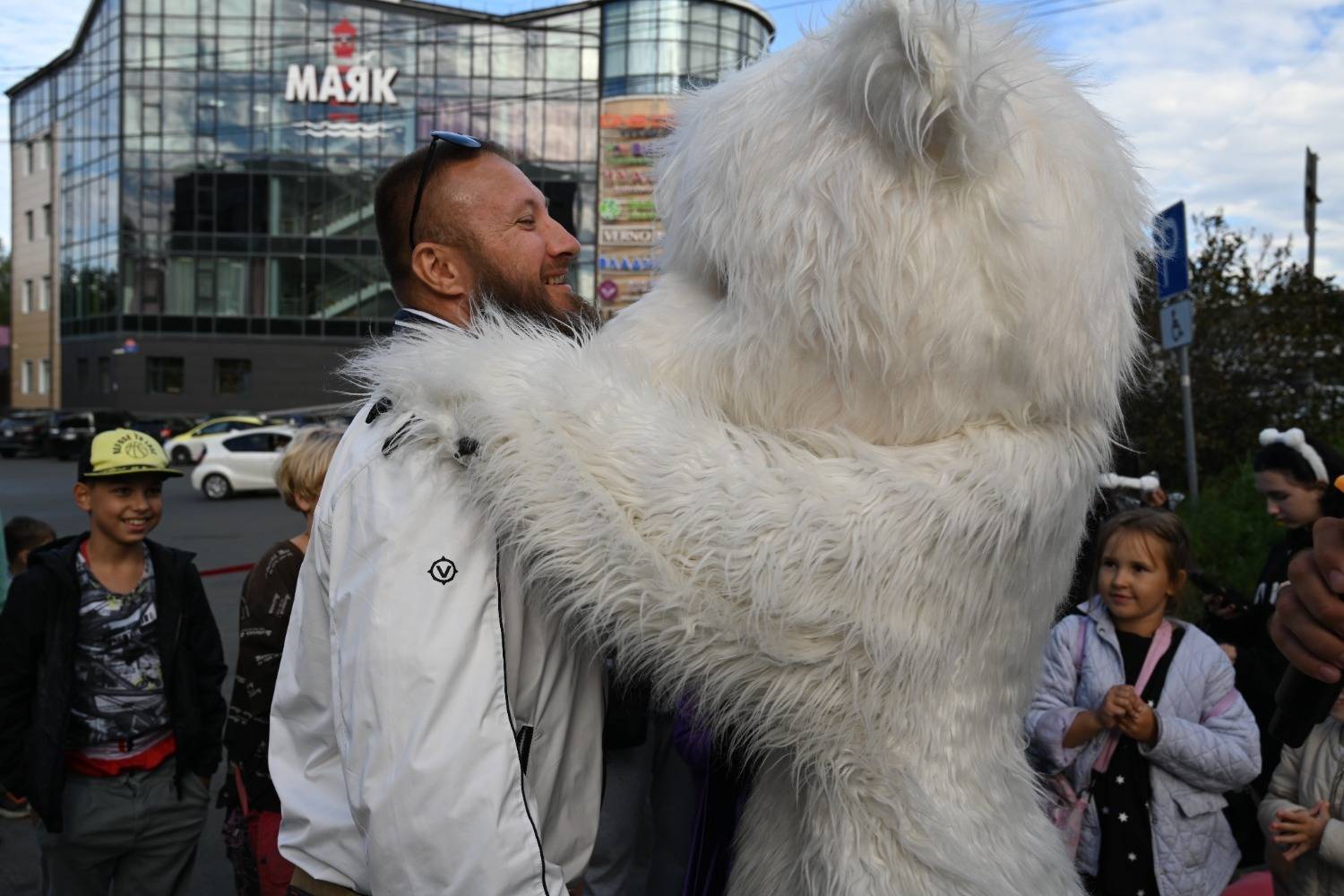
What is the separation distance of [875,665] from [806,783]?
238mm

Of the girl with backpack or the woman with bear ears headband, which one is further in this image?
the woman with bear ears headband

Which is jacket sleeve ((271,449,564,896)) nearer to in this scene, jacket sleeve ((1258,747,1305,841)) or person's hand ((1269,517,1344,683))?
person's hand ((1269,517,1344,683))

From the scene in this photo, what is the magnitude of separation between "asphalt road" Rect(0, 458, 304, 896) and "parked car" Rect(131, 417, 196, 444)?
258 centimetres

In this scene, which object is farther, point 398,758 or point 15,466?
point 15,466

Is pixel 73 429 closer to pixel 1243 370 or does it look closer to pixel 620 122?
pixel 620 122

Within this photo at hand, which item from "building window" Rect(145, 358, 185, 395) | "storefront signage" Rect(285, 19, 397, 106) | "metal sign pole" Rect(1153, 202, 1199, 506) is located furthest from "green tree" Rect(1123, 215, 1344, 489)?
"building window" Rect(145, 358, 185, 395)

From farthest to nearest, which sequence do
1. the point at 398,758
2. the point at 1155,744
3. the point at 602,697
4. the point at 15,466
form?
the point at 15,466 → the point at 1155,744 → the point at 602,697 → the point at 398,758

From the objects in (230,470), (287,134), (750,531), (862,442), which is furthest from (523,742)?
(287,134)

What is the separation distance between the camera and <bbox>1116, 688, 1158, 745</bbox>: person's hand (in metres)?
2.72

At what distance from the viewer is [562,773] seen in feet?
4.71

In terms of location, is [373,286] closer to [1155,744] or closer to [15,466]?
[15,466]

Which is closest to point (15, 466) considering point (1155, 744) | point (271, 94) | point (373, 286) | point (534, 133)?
point (373, 286)

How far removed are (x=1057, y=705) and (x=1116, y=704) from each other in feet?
0.68

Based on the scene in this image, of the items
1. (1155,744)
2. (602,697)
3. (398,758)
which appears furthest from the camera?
(1155,744)
